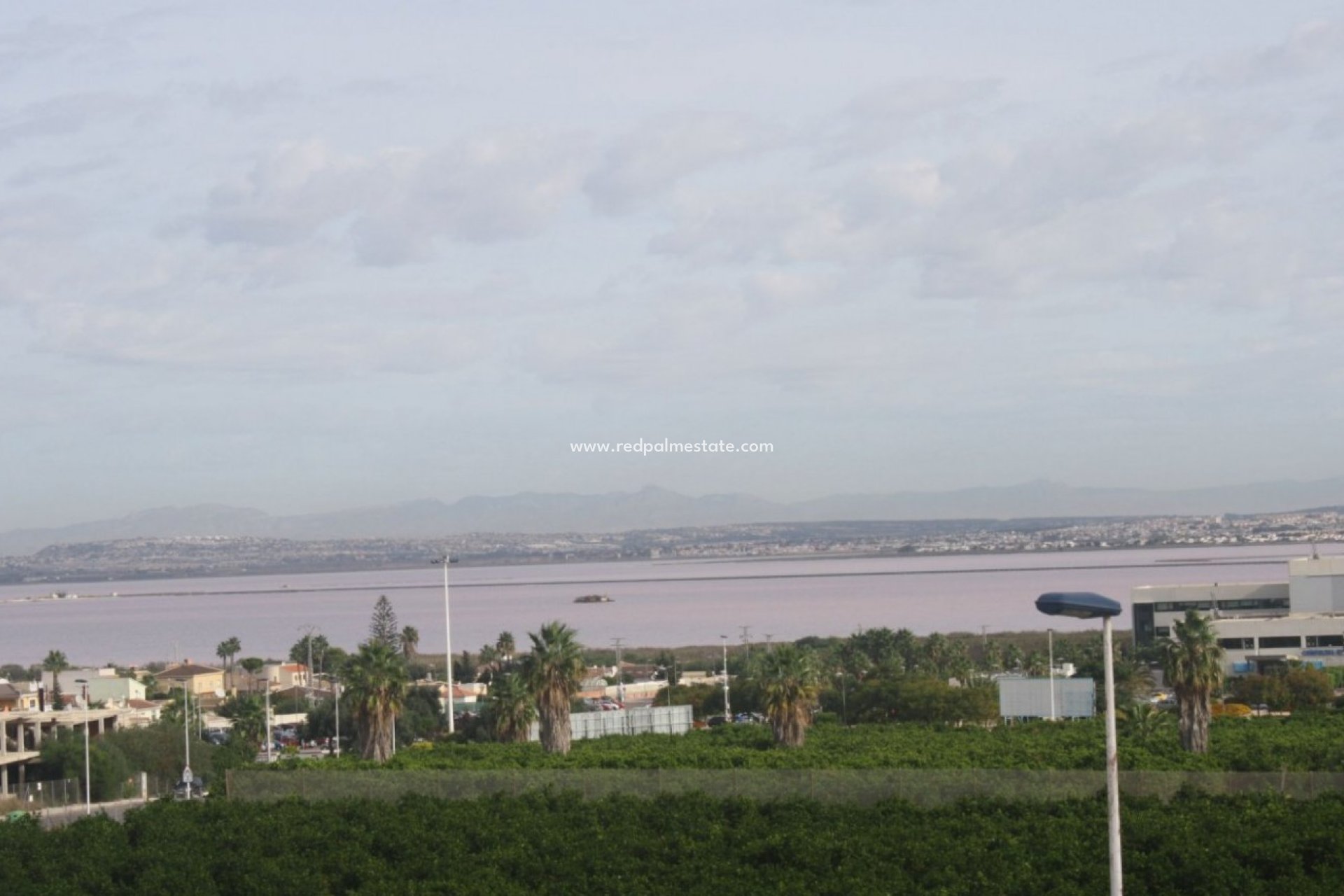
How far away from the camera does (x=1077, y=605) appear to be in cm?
1520

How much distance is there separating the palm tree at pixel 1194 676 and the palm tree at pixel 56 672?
50.9 metres

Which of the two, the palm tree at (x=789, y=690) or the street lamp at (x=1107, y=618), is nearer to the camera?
the street lamp at (x=1107, y=618)

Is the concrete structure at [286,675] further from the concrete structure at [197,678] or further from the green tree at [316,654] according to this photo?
the green tree at [316,654]

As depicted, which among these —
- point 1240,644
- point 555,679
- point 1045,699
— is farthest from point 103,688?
point 1240,644

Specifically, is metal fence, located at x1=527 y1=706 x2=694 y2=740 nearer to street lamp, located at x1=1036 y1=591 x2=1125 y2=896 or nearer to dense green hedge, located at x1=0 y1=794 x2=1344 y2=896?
dense green hedge, located at x1=0 y1=794 x2=1344 y2=896

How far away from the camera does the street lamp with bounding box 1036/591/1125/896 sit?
599 inches

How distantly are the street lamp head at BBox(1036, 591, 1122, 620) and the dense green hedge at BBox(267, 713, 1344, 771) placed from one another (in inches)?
1027

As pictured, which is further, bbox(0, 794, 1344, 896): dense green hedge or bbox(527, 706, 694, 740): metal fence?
bbox(527, 706, 694, 740): metal fence

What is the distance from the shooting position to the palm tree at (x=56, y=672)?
79.9 metres

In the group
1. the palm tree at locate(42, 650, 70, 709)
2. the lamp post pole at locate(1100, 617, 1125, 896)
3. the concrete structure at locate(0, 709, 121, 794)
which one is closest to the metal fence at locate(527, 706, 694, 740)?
the concrete structure at locate(0, 709, 121, 794)

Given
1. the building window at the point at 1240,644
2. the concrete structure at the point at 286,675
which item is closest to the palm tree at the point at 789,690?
the building window at the point at 1240,644

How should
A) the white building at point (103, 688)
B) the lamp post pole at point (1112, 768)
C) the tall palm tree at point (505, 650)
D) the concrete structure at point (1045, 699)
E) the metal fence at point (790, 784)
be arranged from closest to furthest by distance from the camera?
the lamp post pole at point (1112, 768) → the metal fence at point (790, 784) → the concrete structure at point (1045, 699) → the white building at point (103, 688) → the tall palm tree at point (505, 650)

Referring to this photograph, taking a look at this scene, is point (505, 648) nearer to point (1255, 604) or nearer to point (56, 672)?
point (56, 672)

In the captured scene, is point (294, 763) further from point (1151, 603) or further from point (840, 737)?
point (1151, 603)
